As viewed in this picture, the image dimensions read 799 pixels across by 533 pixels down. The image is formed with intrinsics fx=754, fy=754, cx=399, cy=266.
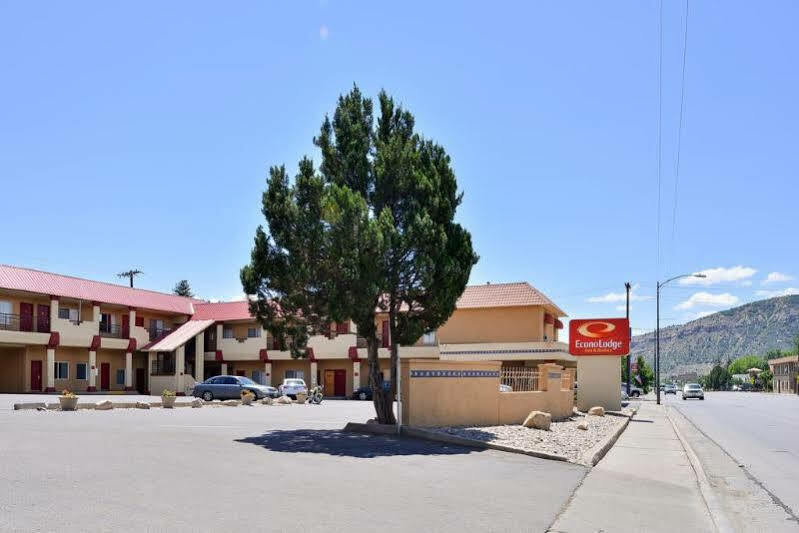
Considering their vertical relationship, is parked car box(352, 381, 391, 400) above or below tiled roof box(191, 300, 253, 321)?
below

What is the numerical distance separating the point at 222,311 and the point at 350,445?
1684 inches

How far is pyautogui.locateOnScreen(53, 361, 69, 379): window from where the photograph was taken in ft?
154

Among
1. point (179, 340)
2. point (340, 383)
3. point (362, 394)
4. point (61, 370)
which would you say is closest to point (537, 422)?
point (362, 394)

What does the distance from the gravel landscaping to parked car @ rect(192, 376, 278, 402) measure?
22150 millimetres

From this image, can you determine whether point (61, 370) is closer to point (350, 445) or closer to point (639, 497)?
point (350, 445)

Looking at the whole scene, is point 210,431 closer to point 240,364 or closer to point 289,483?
point 289,483

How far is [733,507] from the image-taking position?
1073 centimetres

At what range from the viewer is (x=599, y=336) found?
33.8 metres

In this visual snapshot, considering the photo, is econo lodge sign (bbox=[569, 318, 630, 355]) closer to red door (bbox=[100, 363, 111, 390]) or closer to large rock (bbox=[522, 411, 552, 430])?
large rock (bbox=[522, 411, 552, 430])

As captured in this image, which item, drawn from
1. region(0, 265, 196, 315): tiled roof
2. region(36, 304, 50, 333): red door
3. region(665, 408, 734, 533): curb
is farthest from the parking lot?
region(36, 304, 50, 333): red door

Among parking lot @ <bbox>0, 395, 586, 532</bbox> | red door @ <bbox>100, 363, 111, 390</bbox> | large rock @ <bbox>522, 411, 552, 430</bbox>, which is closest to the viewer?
parking lot @ <bbox>0, 395, 586, 532</bbox>

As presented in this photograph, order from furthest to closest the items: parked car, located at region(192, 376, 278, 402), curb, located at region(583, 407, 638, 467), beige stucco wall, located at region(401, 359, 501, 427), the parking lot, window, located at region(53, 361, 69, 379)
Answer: window, located at region(53, 361, 69, 379), parked car, located at region(192, 376, 278, 402), beige stucco wall, located at region(401, 359, 501, 427), curb, located at region(583, 407, 638, 467), the parking lot

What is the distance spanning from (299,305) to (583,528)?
1105 cm

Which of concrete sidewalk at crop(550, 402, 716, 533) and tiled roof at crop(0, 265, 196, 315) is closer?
concrete sidewalk at crop(550, 402, 716, 533)
